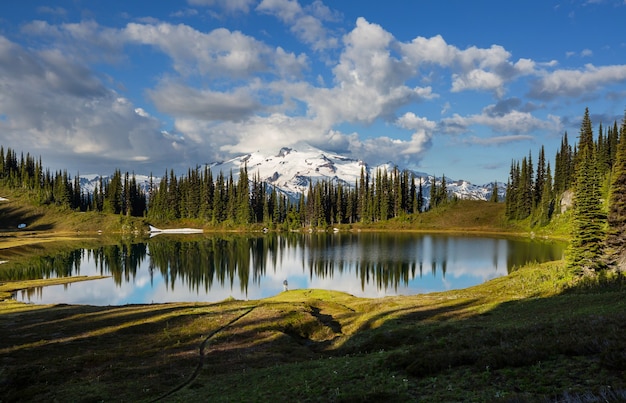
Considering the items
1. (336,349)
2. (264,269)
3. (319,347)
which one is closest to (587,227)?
(336,349)


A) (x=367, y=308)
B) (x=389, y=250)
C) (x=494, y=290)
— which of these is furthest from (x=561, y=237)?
(x=367, y=308)

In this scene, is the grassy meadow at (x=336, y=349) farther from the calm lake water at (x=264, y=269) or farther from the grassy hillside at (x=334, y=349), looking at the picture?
the calm lake water at (x=264, y=269)

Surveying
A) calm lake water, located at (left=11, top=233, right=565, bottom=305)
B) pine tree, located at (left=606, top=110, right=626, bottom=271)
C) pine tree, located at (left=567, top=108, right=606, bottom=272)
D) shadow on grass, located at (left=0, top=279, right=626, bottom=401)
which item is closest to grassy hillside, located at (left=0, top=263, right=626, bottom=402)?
shadow on grass, located at (left=0, top=279, right=626, bottom=401)

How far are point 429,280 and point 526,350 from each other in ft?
216

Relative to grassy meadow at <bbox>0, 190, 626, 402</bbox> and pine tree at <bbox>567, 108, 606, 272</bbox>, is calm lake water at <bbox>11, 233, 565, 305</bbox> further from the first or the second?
pine tree at <bbox>567, 108, 606, 272</bbox>

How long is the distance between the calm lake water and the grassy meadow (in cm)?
1822

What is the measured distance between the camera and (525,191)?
Result: 186375 millimetres

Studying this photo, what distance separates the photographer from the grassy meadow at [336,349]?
50.9 ft

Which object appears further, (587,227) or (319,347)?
(587,227)

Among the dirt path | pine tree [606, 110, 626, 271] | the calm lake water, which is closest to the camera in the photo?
the dirt path

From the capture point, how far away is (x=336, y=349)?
35.0m

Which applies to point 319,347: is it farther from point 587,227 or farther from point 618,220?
point 618,220

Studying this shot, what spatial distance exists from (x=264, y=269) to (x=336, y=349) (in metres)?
66.9

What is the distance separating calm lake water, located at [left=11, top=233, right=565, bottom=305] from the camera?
Result: 242 feet
